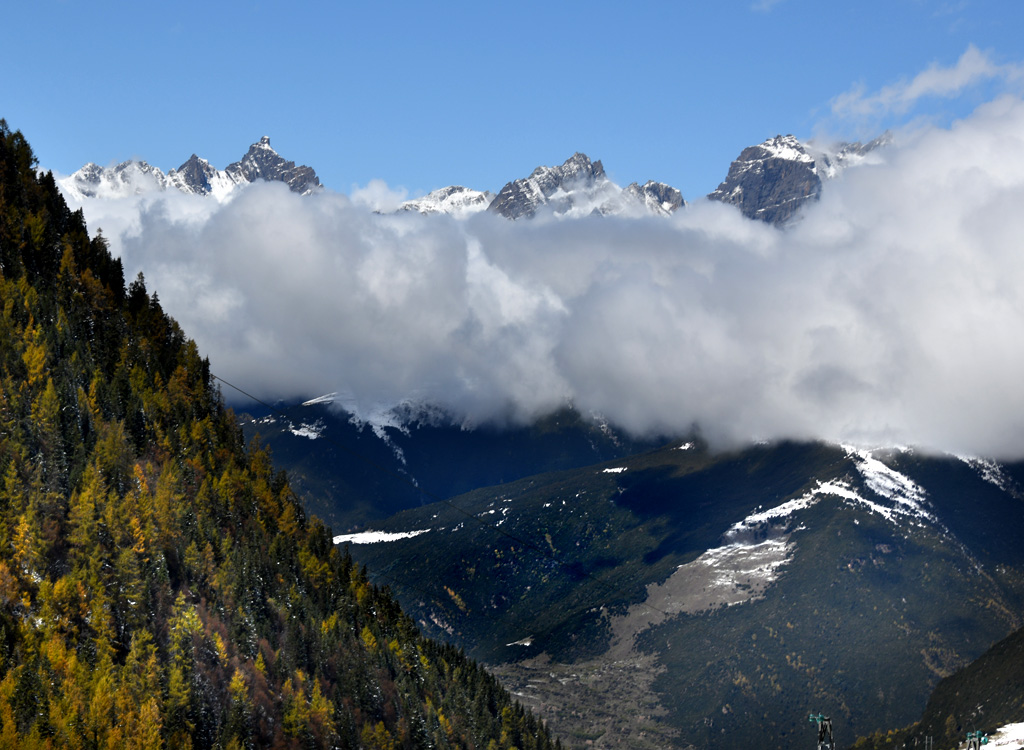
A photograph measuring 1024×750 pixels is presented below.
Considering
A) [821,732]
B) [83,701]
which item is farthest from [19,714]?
[821,732]

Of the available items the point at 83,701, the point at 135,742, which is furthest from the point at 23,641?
the point at 135,742

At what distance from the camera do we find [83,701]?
19638 cm

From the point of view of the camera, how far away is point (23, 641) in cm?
19838

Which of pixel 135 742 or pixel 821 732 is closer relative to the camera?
pixel 821 732

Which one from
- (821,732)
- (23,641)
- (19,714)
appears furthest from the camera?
(23,641)

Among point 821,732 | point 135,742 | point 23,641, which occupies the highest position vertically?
point 23,641

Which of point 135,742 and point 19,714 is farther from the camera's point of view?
point 135,742

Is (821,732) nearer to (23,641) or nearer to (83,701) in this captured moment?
(83,701)

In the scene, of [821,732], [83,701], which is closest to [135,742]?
[83,701]

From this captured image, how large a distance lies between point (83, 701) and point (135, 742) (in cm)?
1291

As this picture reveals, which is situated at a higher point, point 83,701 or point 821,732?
point 83,701

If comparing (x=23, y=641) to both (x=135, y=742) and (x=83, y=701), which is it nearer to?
(x=83, y=701)

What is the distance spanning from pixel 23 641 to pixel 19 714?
56.3 feet

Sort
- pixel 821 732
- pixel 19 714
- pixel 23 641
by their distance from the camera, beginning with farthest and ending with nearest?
pixel 23 641 < pixel 19 714 < pixel 821 732
